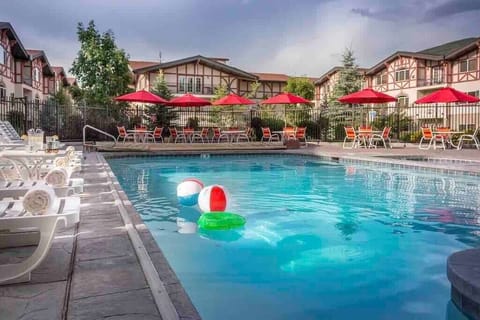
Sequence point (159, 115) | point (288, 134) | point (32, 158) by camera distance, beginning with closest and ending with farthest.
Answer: point (32, 158)
point (288, 134)
point (159, 115)

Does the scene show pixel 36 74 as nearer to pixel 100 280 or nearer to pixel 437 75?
pixel 437 75

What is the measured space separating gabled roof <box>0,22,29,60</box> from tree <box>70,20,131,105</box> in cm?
417

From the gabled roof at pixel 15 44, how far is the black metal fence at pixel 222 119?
21.8 ft

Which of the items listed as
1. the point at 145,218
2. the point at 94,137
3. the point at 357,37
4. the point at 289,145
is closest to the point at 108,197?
the point at 145,218

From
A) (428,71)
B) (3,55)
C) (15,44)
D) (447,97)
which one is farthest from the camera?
(428,71)

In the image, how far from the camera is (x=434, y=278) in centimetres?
352

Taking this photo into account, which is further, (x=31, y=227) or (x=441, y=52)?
(x=441, y=52)

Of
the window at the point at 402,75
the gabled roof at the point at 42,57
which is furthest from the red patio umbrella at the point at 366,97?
the gabled roof at the point at 42,57

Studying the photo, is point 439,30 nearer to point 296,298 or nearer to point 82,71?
point 82,71

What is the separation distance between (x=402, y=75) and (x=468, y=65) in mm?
5417

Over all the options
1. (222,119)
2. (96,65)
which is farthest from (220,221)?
(96,65)

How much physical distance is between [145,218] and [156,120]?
15057mm

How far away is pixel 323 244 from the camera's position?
447 cm

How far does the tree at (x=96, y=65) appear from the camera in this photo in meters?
24.6
